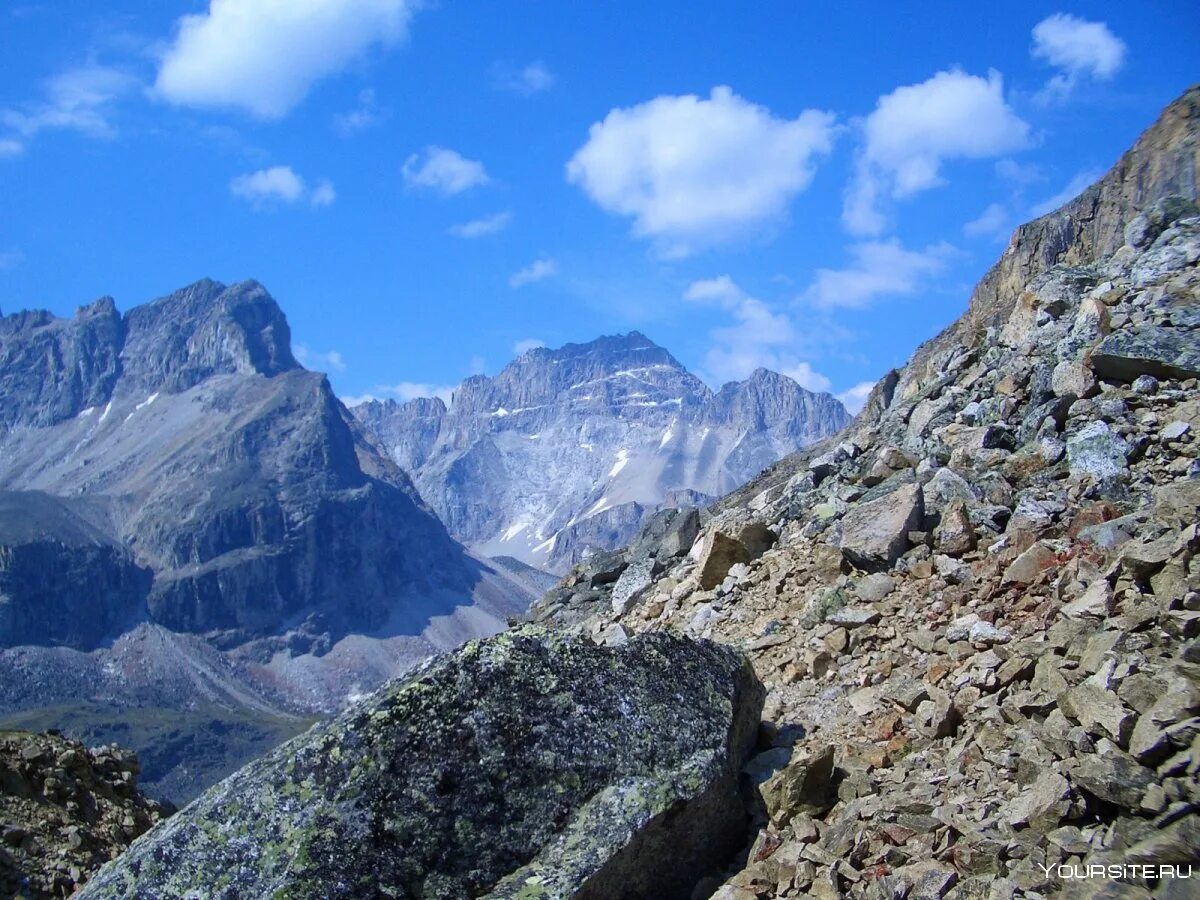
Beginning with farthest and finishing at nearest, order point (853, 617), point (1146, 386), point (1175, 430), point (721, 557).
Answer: point (721, 557)
point (1146, 386)
point (1175, 430)
point (853, 617)

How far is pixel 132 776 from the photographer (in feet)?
49.8

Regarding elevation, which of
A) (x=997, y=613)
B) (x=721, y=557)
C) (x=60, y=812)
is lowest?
(x=60, y=812)

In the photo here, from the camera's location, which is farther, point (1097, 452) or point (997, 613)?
point (1097, 452)

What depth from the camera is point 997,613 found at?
11430mm

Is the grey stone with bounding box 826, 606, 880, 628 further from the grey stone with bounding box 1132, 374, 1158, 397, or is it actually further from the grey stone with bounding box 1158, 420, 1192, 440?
the grey stone with bounding box 1132, 374, 1158, 397

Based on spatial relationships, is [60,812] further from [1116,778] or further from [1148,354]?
[1148,354]

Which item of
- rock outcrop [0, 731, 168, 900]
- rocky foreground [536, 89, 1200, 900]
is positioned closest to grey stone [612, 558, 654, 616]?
rocky foreground [536, 89, 1200, 900]

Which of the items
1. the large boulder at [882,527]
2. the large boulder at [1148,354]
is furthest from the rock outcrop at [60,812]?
the large boulder at [1148,354]

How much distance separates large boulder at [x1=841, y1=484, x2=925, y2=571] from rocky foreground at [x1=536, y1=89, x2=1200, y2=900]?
1.7 inches

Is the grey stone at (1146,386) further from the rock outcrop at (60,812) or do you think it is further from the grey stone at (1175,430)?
the rock outcrop at (60,812)

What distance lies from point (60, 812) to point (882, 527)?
1246cm

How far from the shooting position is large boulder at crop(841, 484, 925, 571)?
1437cm

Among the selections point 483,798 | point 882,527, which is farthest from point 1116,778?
point 882,527

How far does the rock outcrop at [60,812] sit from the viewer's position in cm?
1110
